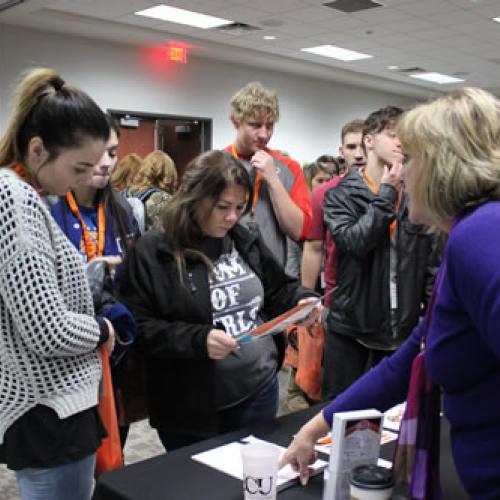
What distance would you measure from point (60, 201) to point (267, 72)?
7996mm

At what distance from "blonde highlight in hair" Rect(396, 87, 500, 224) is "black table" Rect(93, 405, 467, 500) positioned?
0.58m

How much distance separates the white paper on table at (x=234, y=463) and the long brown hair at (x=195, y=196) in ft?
1.69

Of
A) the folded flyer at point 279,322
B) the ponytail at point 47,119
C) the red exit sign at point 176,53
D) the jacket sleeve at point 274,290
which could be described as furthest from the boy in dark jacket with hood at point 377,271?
the red exit sign at point 176,53

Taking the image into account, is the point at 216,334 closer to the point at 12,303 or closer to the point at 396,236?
the point at 12,303

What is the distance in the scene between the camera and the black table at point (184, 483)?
121 cm

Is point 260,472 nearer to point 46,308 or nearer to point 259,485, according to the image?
point 259,485

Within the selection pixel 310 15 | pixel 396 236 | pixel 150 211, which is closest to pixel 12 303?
pixel 396 236

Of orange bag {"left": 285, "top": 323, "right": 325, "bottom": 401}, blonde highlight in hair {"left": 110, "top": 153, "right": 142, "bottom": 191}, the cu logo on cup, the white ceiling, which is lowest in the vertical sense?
orange bag {"left": 285, "top": 323, "right": 325, "bottom": 401}

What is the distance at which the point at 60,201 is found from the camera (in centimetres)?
204

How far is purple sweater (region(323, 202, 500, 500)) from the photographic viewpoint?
861 millimetres

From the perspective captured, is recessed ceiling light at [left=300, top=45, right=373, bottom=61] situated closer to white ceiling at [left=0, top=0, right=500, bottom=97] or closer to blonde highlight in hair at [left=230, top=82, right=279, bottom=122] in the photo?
white ceiling at [left=0, top=0, right=500, bottom=97]

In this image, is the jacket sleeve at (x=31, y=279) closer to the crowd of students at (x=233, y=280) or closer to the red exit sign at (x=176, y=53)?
the crowd of students at (x=233, y=280)

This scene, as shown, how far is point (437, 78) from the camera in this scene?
10969mm

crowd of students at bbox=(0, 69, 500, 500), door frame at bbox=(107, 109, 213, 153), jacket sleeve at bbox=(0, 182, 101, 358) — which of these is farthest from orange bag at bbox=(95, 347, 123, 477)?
door frame at bbox=(107, 109, 213, 153)
